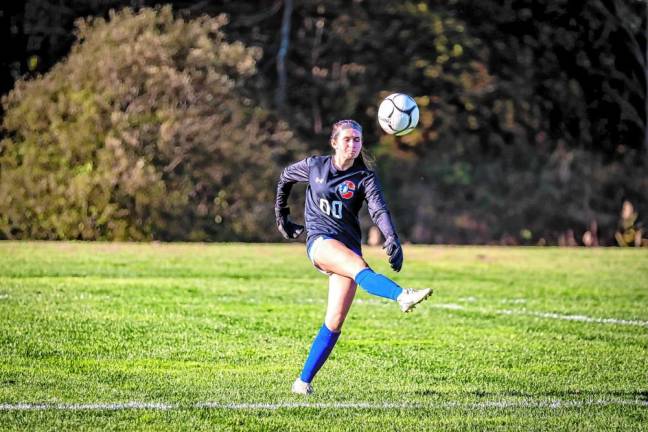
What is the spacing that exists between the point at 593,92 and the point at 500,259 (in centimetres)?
1731

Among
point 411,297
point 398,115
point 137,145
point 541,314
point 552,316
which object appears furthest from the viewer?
point 137,145

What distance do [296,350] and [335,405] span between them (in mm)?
3038

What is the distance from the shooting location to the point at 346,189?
8.34 m

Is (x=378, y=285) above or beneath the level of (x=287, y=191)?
beneath

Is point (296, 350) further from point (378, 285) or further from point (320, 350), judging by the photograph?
point (378, 285)

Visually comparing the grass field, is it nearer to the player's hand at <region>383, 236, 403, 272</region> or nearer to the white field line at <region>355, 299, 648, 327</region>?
the white field line at <region>355, 299, 648, 327</region>

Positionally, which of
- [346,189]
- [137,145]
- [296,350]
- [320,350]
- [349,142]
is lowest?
[137,145]

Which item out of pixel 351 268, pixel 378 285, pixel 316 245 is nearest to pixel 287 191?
pixel 316 245

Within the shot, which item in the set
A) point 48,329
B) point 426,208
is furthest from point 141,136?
point 48,329

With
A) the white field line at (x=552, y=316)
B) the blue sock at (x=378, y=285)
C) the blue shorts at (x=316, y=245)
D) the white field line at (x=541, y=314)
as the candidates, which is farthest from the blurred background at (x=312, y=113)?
the blue sock at (x=378, y=285)

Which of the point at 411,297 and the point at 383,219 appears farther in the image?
the point at 383,219

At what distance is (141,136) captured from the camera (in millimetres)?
28234

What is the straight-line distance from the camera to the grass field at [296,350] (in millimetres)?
7680

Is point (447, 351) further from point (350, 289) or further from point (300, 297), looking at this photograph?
point (300, 297)
